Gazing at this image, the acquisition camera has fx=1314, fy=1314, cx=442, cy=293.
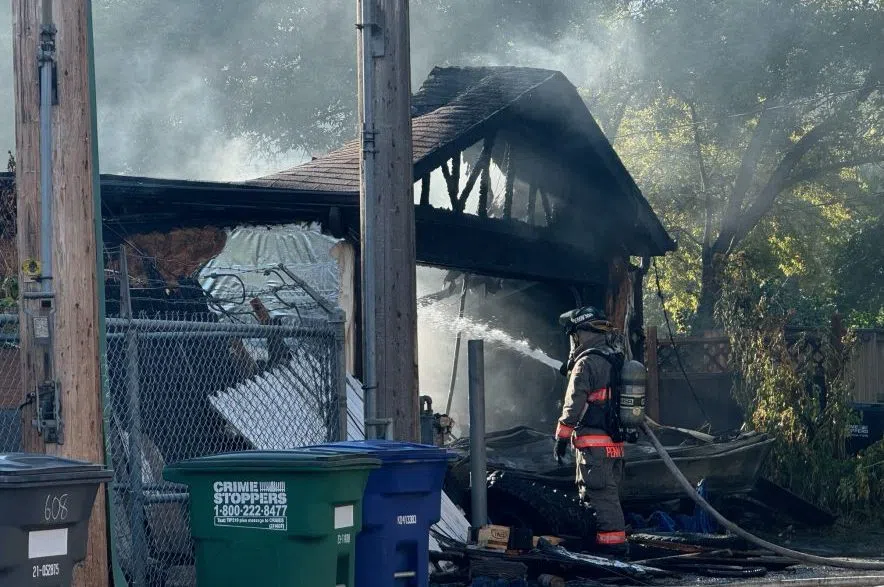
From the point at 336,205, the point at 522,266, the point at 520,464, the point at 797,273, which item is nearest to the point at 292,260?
the point at 336,205

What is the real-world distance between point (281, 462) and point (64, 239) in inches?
52.5

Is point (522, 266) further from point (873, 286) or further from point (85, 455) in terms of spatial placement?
point (873, 286)

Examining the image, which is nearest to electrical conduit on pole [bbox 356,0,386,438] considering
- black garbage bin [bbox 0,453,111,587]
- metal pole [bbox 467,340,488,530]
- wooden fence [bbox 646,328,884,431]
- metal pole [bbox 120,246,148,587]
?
metal pole [bbox 120,246,148,587]

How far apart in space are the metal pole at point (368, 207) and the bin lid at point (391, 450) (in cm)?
172

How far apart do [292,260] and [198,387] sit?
10.7ft

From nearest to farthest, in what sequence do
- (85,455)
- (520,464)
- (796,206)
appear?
(85,455) < (520,464) < (796,206)

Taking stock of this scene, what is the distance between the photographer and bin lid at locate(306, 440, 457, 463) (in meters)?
6.27

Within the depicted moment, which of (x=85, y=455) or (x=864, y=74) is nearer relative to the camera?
(x=85, y=455)

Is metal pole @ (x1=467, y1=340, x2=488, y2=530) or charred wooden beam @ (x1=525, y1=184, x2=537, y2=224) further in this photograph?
charred wooden beam @ (x1=525, y1=184, x2=537, y2=224)

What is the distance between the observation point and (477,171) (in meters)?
14.7

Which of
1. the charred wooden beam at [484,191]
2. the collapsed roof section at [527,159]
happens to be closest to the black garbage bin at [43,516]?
the collapsed roof section at [527,159]

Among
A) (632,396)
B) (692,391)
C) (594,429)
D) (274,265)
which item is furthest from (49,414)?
(692,391)

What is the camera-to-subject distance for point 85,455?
5.59 m

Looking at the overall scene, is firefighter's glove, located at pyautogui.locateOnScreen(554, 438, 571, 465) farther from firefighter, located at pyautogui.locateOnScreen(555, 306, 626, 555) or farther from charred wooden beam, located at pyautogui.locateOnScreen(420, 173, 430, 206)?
charred wooden beam, located at pyautogui.locateOnScreen(420, 173, 430, 206)
